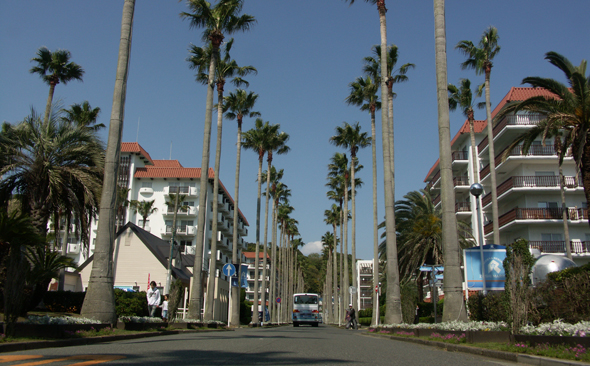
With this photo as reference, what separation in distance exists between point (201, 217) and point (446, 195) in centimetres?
1375

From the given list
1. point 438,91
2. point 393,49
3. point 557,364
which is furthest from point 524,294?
point 393,49

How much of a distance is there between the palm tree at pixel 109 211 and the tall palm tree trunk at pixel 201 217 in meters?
9.49

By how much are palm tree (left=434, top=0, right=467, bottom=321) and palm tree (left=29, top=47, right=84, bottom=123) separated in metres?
27.6

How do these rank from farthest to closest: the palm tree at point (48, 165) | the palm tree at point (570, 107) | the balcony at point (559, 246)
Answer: the balcony at point (559, 246) → the palm tree at point (570, 107) → the palm tree at point (48, 165)

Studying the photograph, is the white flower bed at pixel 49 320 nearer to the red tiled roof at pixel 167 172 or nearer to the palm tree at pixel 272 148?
the palm tree at pixel 272 148

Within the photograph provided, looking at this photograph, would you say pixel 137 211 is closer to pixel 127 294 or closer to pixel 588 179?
pixel 127 294

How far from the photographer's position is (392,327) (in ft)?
65.5

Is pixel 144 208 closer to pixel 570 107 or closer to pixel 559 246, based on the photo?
pixel 559 246

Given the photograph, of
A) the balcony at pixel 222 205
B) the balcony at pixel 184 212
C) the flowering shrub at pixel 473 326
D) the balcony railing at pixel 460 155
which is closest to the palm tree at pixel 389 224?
the flowering shrub at pixel 473 326

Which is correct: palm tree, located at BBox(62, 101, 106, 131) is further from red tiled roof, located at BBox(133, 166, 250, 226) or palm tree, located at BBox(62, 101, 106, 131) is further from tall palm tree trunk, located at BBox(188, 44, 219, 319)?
red tiled roof, located at BBox(133, 166, 250, 226)

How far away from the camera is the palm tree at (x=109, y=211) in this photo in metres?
12.6

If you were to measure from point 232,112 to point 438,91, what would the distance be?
27421 mm

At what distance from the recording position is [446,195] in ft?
47.2

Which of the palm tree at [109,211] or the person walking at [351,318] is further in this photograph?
the person walking at [351,318]
